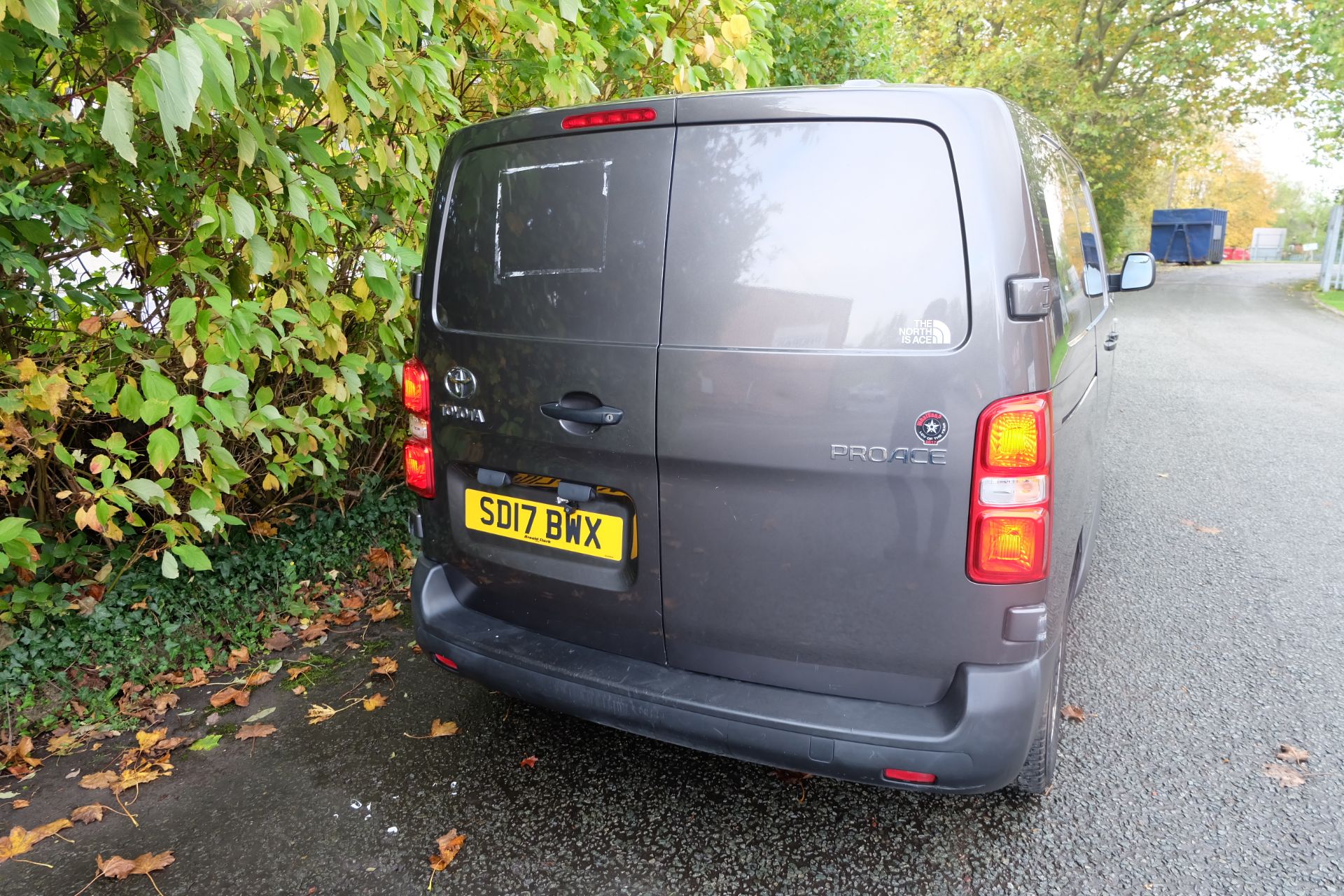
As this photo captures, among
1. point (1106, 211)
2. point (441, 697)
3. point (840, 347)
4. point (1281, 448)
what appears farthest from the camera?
point (1106, 211)

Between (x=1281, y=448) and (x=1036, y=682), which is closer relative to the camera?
(x=1036, y=682)

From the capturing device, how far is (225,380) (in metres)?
2.57

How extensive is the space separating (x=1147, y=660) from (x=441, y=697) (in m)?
2.74

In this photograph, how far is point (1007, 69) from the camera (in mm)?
18891

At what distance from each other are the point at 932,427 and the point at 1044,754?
1.13 metres

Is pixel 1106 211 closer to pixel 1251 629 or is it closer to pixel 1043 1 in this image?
pixel 1043 1

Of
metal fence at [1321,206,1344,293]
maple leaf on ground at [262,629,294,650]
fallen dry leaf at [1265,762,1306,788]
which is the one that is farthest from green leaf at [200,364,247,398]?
metal fence at [1321,206,1344,293]

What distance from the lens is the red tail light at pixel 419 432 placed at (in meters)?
2.56

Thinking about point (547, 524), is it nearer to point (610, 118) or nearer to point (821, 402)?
point (821, 402)

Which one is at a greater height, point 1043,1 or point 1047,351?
point 1043,1

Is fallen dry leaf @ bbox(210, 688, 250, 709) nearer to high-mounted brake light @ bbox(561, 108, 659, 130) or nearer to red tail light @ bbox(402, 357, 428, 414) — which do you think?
red tail light @ bbox(402, 357, 428, 414)

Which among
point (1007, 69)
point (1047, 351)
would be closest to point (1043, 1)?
point (1007, 69)

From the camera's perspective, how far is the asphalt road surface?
2.24 m


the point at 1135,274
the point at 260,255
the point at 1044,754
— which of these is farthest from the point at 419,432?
the point at 1135,274
